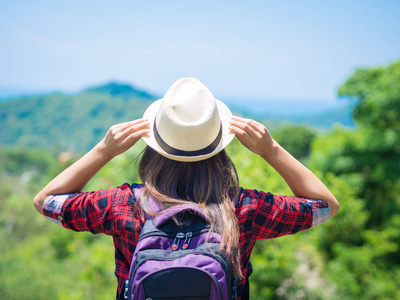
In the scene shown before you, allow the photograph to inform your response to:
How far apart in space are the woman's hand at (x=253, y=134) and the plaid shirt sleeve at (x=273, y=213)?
0.60ft

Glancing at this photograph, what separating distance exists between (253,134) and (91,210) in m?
0.69

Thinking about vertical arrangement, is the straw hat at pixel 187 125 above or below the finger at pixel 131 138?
above

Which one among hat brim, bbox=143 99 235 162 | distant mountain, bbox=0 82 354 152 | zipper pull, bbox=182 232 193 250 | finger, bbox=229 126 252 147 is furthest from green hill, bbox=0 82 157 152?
zipper pull, bbox=182 232 193 250

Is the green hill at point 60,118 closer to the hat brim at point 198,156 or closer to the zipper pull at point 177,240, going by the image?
the hat brim at point 198,156

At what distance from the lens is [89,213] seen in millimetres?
1273

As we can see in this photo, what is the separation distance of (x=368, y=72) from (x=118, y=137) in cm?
1470

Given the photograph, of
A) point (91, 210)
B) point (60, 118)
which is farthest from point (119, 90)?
point (91, 210)

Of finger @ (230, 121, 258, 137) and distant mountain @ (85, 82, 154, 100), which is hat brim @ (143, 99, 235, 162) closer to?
finger @ (230, 121, 258, 137)

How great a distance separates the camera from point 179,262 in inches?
43.8

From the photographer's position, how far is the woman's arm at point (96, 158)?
1.31 meters

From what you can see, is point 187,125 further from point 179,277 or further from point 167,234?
point 179,277

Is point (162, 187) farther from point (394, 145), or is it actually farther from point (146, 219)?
point (394, 145)

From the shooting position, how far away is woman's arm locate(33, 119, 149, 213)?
1314 mm

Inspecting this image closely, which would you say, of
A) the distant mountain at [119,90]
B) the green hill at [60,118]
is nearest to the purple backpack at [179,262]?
the green hill at [60,118]
